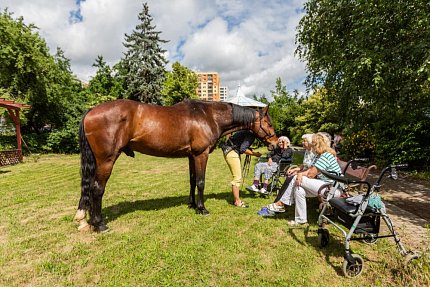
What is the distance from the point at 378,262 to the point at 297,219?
1188mm

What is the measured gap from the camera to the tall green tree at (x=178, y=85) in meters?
28.1

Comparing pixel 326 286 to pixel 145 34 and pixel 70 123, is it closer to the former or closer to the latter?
pixel 70 123

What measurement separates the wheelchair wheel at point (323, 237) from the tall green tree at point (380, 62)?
3.70m

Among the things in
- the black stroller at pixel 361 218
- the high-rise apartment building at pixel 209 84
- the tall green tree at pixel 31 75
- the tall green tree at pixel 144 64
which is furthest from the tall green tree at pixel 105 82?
the high-rise apartment building at pixel 209 84

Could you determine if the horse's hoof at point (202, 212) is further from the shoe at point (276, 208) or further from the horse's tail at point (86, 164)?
the horse's tail at point (86, 164)

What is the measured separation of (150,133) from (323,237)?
3.05 metres

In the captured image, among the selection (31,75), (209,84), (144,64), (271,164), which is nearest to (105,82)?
(144,64)

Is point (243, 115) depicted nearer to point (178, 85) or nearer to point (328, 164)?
point (328, 164)

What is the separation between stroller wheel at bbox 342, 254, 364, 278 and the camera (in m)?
2.64

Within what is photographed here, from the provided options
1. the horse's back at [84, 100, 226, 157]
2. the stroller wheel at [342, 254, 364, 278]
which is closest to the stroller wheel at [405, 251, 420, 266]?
the stroller wheel at [342, 254, 364, 278]

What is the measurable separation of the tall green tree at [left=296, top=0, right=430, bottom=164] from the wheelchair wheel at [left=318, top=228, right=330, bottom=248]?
370 cm

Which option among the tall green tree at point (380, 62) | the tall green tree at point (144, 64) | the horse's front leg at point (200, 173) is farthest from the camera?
the tall green tree at point (144, 64)

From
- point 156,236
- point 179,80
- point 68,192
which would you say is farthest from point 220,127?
point 179,80

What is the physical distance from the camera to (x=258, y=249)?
329 cm
